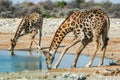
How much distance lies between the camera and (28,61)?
20812 mm

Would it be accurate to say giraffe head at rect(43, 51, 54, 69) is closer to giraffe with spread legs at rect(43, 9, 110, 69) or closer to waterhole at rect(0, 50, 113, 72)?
giraffe with spread legs at rect(43, 9, 110, 69)

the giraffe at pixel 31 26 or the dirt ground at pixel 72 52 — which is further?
the giraffe at pixel 31 26

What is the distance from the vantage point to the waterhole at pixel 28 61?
18531 millimetres

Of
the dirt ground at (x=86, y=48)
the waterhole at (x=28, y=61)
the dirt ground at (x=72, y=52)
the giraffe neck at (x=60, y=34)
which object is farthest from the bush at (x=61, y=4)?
the giraffe neck at (x=60, y=34)

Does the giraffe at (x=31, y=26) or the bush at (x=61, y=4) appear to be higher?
the giraffe at (x=31, y=26)

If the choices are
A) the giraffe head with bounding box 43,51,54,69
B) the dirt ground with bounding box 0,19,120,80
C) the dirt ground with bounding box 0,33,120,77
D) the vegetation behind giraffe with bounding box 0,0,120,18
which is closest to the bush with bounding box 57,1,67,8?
the vegetation behind giraffe with bounding box 0,0,120,18

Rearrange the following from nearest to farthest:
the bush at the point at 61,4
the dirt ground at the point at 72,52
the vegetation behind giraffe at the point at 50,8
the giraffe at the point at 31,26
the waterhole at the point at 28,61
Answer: the dirt ground at the point at 72,52, the waterhole at the point at 28,61, the giraffe at the point at 31,26, the vegetation behind giraffe at the point at 50,8, the bush at the point at 61,4

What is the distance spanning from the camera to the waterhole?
1853 centimetres

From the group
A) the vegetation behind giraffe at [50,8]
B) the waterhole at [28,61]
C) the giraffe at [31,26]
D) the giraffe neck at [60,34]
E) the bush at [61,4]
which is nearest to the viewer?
the giraffe neck at [60,34]

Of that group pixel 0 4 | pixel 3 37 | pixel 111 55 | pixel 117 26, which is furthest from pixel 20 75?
pixel 0 4

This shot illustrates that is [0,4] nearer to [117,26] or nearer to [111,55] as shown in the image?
[117,26]

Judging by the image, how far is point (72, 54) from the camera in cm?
2345

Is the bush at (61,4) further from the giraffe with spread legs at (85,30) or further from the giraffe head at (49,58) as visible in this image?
the giraffe head at (49,58)

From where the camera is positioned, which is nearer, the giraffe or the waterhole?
the waterhole
